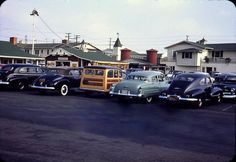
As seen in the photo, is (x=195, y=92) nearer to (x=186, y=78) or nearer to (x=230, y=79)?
(x=186, y=78)

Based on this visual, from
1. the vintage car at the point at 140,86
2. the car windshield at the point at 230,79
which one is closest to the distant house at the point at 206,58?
the car windshield at the point at 230,79

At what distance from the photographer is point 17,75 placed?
19.1 metres

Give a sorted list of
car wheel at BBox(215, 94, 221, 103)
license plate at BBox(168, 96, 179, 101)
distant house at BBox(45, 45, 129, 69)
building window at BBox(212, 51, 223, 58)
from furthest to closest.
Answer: building window at BBox(212, 51, 223, 58) → distant house at BBox(45, 45, 129, 69) → car wheel at BBox(215, 94, 221, 103) → license plate at BBox(168, 96, 179, 101)

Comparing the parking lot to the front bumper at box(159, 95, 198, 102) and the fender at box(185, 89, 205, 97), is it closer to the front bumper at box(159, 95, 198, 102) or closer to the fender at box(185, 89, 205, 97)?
the front bumper at box(159, 95, 198, 102)

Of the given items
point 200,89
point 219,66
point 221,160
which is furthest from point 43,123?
point 219,66

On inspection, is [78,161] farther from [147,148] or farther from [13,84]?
[13,84]

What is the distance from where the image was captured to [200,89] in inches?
554

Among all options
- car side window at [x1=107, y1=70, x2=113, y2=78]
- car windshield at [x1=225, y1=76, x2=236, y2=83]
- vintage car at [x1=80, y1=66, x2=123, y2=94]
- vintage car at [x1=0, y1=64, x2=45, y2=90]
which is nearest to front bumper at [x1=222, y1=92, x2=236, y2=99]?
car windshield at [x1=225, y1=76, x2=236, y2=83]

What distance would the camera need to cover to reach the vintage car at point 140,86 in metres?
14.8

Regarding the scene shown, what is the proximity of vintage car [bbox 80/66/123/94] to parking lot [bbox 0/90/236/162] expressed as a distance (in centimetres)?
513

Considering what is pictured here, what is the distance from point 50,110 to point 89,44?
210ft

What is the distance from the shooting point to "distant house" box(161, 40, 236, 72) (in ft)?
154

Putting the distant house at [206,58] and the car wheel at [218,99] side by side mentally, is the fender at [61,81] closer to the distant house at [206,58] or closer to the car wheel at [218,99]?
the car wheel at [218,99]

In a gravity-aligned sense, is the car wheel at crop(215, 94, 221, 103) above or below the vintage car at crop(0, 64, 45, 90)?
below
